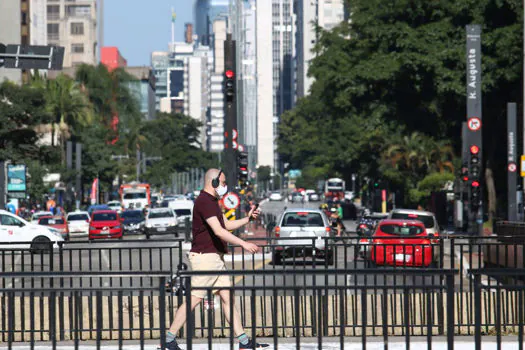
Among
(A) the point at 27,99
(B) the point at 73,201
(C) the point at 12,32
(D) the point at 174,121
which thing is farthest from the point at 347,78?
(D) the point at 174,121

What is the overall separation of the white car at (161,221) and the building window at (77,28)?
118 meters

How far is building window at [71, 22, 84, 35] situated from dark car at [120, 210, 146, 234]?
370 feet

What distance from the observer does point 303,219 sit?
35281mm

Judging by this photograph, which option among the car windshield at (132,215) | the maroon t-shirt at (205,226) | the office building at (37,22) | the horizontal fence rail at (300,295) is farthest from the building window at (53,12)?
the maroon t-shirt at (205,226)

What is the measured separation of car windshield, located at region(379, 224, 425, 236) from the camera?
31.1 metres

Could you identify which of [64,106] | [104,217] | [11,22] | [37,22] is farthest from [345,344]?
[37,22]

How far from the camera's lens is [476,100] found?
45.5 meters

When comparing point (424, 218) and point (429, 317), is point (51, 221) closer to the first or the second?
point (424, 218)

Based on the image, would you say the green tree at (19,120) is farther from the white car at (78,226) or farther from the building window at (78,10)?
the building window at (78,10)

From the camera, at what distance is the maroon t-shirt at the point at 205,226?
12.1 meters

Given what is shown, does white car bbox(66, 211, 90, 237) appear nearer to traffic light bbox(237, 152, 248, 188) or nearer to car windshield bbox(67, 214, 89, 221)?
car windshield bbox(67, 214, 89, 221)

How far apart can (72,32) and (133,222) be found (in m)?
116

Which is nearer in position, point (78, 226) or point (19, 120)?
point (19, 120)

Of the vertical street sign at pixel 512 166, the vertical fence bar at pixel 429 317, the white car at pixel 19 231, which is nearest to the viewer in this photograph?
the vertical fence bar at pixel 429 317
